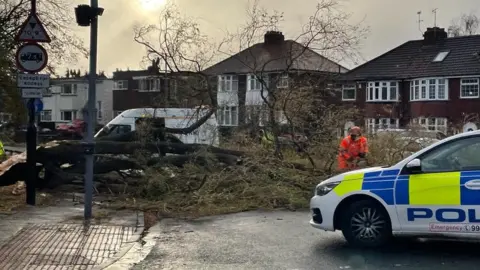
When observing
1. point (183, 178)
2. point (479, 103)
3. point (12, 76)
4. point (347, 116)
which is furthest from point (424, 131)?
point (479, 103)

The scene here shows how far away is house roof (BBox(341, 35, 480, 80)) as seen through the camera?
40.8m

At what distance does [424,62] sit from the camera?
144ft

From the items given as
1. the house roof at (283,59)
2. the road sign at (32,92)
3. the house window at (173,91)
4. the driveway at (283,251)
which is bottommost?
the driveway at (283,251)

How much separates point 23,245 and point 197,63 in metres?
9.43

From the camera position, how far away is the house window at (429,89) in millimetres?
41312

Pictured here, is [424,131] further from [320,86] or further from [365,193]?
[365,193]

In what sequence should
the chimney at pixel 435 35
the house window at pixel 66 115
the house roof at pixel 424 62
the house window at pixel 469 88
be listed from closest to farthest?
the house window at pixel 469 88 → the house roof at pixel 424 62 → the chimney at pixel 435 35 → the house window at pixel 66 115

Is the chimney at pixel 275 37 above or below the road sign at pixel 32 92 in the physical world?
above

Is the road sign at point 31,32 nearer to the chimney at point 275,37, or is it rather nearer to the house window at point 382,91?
the chimney at point 275,37

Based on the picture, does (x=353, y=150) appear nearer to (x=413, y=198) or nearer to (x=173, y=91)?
(x=413, y=198)

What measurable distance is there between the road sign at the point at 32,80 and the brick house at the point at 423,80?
2975 centimetres

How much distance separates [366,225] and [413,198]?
0.73 m

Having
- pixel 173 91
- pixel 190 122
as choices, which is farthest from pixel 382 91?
pixel 190 122

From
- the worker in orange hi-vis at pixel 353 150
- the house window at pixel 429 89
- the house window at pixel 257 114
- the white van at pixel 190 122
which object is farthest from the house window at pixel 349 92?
the worker in orange hi-vis at pixel 353 150
